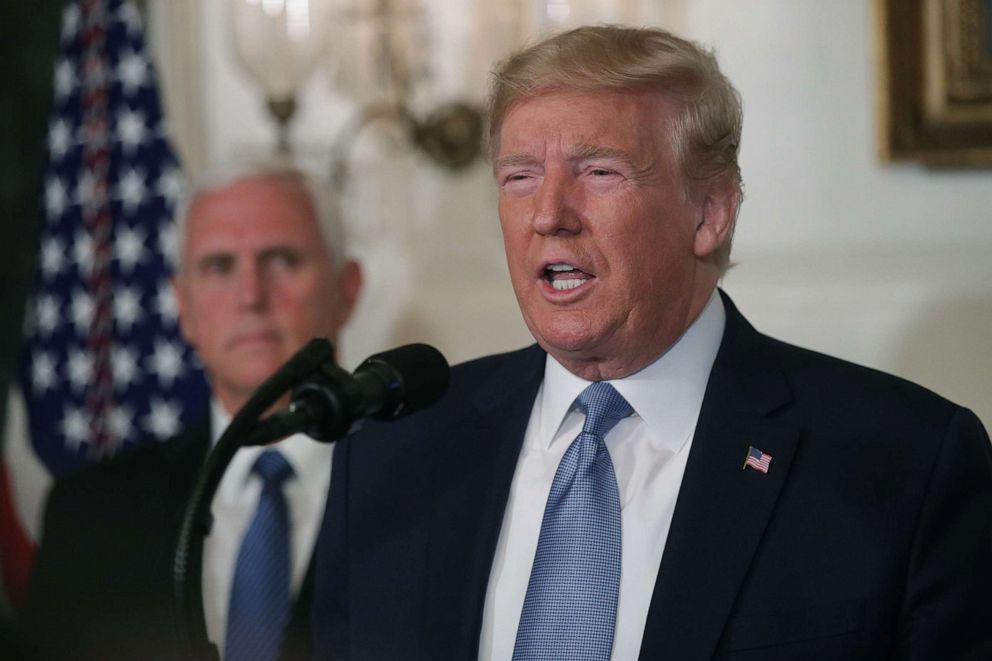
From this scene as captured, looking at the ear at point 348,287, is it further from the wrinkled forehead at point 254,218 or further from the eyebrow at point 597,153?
the eyebrow at point 597,153

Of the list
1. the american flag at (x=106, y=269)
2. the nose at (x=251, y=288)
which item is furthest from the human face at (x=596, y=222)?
the american flag at (x=106, y=269)

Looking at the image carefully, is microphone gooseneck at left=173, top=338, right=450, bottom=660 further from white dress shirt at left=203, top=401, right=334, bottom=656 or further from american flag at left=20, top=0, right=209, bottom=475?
american flag at left=20, top=0, right=209, bottom=475

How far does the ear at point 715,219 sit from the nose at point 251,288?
155 centimetres

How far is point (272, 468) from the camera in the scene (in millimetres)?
3008

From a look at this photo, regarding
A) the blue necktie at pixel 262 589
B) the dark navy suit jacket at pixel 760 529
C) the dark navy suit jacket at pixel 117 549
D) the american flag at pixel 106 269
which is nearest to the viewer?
the dark navy suit jacket at pixel 760 529

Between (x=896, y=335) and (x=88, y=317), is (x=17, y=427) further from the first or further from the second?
(x=896, y=335)

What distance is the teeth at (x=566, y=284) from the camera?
181 centimetres

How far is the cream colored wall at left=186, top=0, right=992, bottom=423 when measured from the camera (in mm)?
3156

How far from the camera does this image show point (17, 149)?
4.38 meters

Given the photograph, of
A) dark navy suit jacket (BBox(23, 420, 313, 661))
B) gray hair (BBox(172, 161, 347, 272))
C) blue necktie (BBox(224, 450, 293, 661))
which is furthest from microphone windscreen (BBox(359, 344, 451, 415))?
gray hair (BBox(172, 161, 347, 272))

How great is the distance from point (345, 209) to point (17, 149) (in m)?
1.29

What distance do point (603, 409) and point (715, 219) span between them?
0.34 metres

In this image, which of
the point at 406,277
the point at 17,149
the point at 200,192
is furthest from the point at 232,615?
the point at 17,149

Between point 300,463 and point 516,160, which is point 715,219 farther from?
point 300,463
